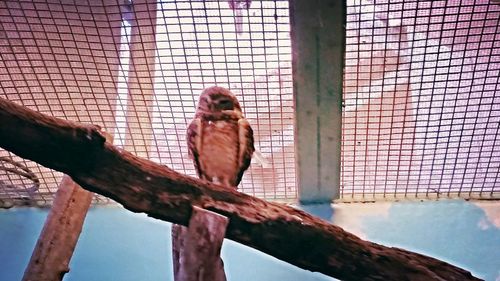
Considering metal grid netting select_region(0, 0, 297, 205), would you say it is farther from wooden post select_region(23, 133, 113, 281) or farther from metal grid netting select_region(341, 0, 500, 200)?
wooden post select_region(23, 133, 113, 281)

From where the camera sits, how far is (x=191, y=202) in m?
1.16

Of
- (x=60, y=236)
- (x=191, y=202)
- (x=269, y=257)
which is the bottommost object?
(x=269, y=257)

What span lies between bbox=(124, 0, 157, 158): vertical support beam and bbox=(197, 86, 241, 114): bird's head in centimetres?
19

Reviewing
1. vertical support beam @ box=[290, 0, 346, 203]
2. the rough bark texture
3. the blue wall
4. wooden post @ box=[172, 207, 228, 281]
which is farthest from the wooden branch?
the blue wall

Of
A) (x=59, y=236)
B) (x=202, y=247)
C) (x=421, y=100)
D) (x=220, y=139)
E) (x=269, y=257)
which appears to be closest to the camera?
(x=202, y=247)

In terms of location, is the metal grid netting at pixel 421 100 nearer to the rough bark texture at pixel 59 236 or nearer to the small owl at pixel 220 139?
the small owl at pixel 220 139

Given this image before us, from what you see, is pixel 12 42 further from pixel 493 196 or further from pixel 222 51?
pixel 493 196


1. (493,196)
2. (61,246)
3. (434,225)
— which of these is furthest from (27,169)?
(493,196)

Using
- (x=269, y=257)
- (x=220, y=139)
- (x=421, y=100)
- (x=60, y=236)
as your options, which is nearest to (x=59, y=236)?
(x=60, y=236)

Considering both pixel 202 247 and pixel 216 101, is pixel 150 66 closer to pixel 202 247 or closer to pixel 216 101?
pixel 216 101

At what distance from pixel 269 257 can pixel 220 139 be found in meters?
0.55

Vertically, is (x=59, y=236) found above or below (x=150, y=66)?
below

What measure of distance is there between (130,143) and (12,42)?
19.0 inches

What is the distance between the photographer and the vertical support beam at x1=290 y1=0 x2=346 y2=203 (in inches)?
60.7
